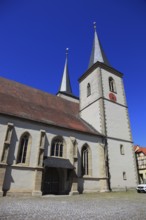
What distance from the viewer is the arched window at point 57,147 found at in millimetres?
16552

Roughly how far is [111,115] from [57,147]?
907 centimetres

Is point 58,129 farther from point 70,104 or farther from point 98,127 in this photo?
point 70,104

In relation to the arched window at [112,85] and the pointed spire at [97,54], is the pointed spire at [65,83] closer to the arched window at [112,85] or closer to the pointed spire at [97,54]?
the pointed spire at [97,54]

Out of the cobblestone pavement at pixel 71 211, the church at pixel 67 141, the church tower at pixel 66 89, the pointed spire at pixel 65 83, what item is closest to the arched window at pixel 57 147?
the church at pixel 67 141

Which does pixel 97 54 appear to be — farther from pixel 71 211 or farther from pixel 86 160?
pixel 71 211

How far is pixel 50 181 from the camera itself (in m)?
16.2

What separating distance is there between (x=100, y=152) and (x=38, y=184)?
7.67 meters

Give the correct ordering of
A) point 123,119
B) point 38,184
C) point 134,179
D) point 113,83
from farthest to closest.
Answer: point 113,83 → point 123,119 → point 134,179 → point 38,184

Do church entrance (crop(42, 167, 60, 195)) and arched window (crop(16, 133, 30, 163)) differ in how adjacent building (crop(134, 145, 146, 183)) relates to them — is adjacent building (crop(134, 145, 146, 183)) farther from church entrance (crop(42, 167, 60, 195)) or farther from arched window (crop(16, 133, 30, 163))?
arched window (crop(16, 133, 30, 163))

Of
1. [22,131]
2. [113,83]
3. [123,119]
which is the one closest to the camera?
[22,131]

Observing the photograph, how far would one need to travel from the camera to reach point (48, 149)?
16094 mm

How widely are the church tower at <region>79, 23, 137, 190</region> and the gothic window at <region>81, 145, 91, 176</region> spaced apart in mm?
2346

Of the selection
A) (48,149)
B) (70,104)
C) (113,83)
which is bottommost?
(48,149)

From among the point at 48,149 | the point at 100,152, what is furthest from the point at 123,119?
the point at 48,149
